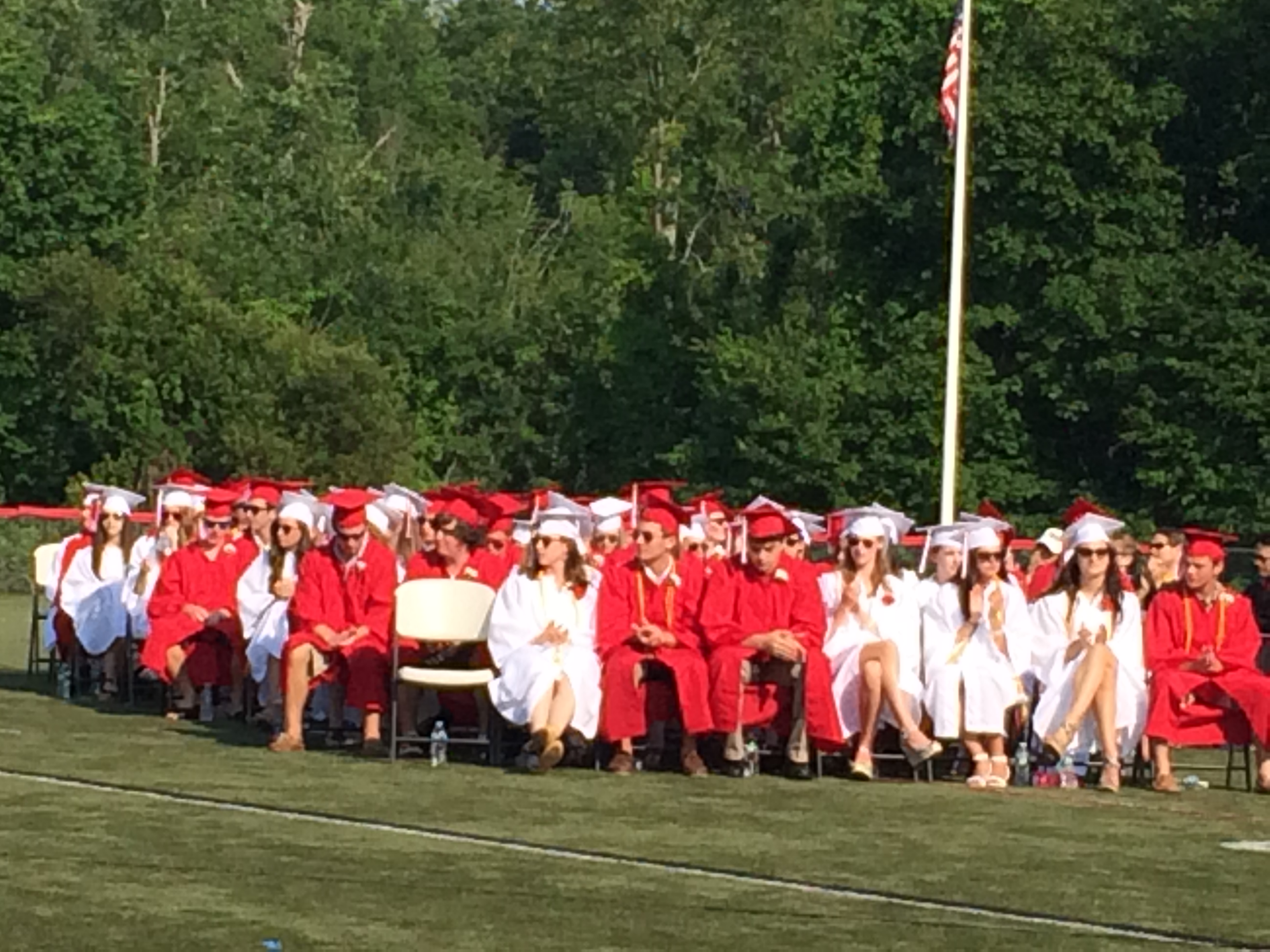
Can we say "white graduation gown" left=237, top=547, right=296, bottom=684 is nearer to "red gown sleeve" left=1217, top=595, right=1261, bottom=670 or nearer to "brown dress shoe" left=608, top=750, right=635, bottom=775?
"brown dress shoe" left=608, top=750, right=635, bottom=775

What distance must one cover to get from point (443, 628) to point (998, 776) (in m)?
3.11

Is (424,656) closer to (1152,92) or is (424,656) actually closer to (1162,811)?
(1162,811)

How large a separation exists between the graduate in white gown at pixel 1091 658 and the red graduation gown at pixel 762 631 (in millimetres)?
1191

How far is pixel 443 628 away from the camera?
1764 cm

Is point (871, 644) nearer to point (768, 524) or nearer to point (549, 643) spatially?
point (768, 524)

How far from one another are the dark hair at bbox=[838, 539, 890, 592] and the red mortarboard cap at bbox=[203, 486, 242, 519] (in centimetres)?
539

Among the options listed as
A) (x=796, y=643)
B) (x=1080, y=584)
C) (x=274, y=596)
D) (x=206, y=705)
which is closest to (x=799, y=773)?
(x=796, y=643)

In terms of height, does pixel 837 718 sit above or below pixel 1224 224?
below

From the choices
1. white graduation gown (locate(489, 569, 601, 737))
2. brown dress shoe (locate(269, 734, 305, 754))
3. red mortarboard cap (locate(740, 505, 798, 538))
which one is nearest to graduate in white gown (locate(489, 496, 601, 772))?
white graduation gown (locate(489, 569, 601, 737))

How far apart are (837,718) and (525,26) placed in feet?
255

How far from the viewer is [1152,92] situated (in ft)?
162

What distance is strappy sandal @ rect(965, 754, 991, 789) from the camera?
17.0 meters

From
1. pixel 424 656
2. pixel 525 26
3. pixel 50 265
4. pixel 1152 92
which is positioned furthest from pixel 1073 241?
pixel 525 26

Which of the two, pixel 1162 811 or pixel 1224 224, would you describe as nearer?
pixel 1162 811
